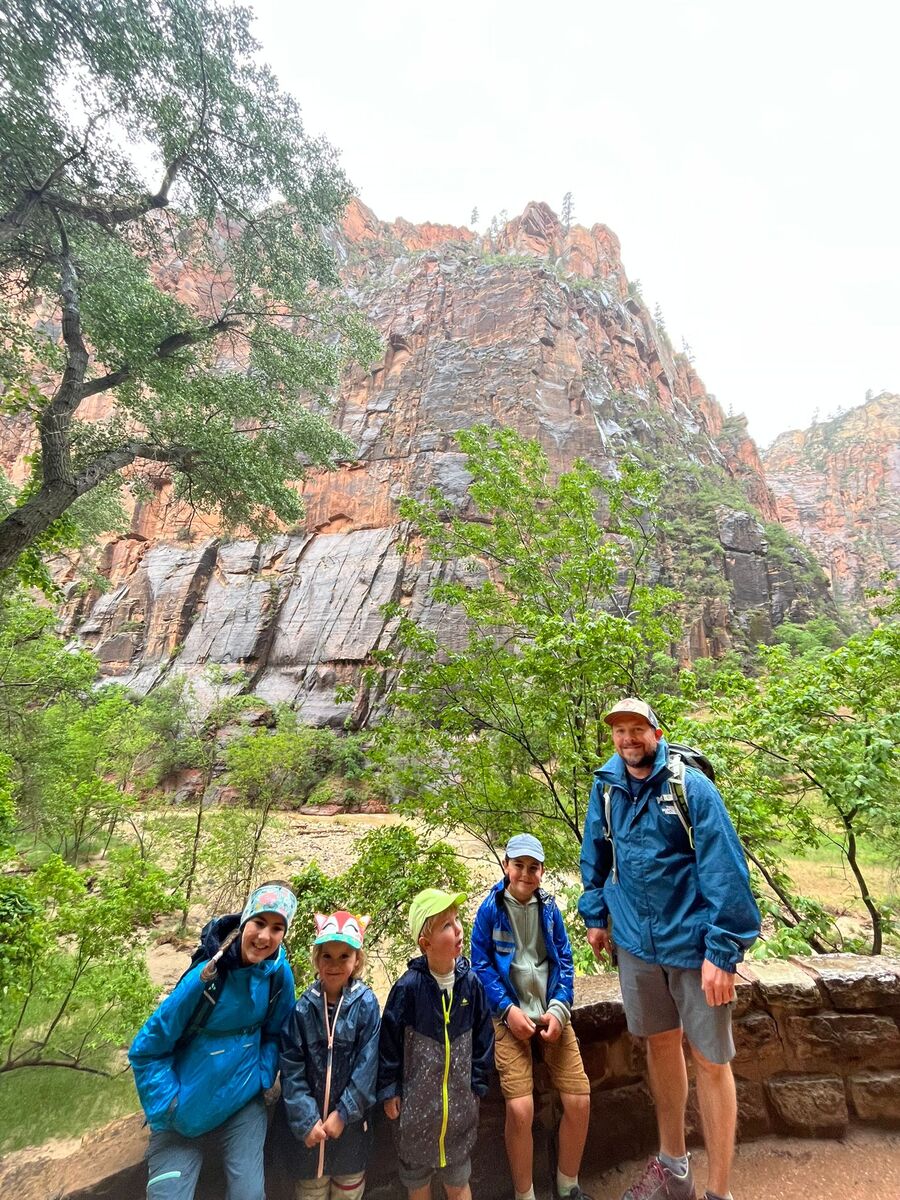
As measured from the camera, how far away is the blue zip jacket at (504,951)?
2117 millimetres

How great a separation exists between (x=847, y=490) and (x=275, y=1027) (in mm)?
89669

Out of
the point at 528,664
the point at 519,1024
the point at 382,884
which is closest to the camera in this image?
the point at 519,1024

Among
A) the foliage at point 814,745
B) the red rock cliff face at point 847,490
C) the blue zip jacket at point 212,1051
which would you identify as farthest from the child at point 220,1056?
the red rock cliff face at point 847,490

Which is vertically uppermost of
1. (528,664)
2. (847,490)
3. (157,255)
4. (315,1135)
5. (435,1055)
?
(847,490)

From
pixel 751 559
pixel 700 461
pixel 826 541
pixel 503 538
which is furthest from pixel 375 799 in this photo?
pixel 826 541

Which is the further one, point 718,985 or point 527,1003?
point 527,1003

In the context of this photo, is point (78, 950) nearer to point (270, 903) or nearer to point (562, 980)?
point (270, 903)

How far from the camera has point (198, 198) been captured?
7438 millimetres

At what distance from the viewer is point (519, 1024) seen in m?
2.02

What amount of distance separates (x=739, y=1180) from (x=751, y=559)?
37.8 m

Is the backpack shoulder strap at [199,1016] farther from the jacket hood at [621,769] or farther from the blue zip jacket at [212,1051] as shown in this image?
the jacket hood at [621,769]

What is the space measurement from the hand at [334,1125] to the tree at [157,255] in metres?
6.03

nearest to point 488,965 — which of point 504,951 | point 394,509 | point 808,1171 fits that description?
point 504,951

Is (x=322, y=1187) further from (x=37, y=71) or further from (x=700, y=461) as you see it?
(x=700, y=461)
